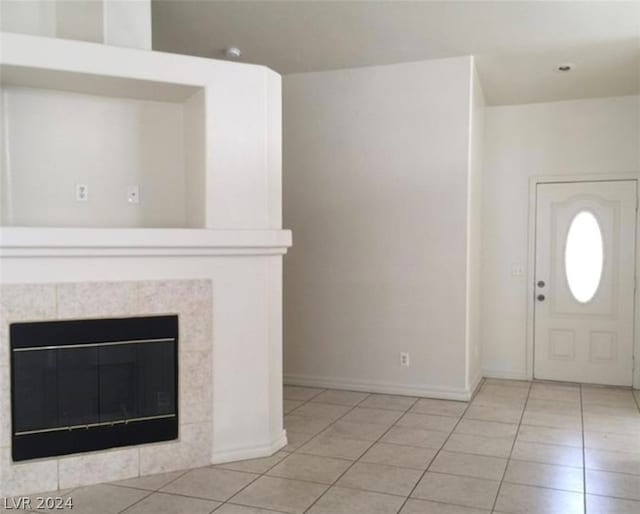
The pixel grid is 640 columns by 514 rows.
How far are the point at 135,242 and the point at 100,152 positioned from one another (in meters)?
0.72

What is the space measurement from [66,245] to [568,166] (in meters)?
4.50

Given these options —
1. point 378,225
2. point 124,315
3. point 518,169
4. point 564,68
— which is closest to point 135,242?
point 124,315

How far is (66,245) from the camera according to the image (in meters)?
2.89

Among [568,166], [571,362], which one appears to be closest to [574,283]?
[571,362]

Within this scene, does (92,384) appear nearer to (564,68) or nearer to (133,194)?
(133,194)

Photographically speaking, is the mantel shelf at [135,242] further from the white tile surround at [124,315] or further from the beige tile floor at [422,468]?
the beige tile floor at [422,468]

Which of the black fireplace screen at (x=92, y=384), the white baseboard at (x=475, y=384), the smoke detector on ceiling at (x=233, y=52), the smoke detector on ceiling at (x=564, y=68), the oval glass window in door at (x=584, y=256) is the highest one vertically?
the smoke detector on ceiling at (x=233, y=52)

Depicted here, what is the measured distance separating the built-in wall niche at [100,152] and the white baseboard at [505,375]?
355 centimetres

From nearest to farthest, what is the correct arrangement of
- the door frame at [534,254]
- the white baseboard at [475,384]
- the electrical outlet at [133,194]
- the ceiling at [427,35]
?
the electrical outlet at [133,194] → the ceiling at [427,35] → the white baseboard at [475,384] → the door frame at [534,254]

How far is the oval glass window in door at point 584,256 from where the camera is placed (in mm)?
5391

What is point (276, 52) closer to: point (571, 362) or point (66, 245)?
point (66, 245)

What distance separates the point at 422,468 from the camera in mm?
3281

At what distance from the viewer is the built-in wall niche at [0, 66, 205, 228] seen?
319 centimetres

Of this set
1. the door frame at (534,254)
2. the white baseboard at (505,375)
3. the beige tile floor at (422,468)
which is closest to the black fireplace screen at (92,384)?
the beige tile floor at (422,468)
